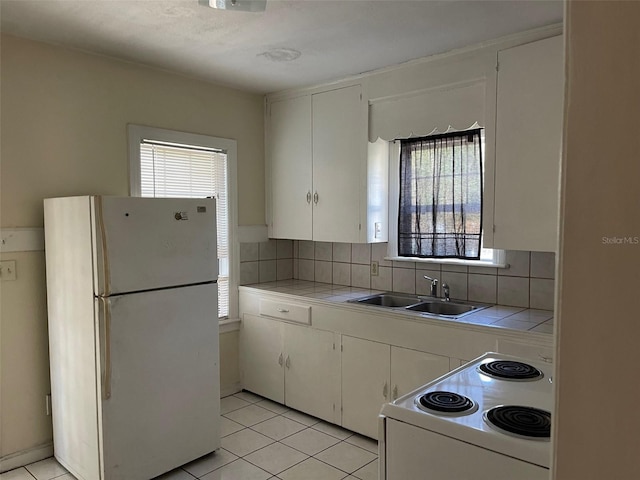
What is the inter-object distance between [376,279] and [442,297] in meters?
0.56

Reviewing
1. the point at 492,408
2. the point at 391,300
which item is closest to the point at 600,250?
the point at 492,408

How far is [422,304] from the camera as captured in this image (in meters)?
3.16

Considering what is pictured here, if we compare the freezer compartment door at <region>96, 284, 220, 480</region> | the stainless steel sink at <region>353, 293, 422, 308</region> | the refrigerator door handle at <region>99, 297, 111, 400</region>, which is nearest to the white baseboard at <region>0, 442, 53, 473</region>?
the freezer compartment door at <region>96, 284, 220, 480</region>

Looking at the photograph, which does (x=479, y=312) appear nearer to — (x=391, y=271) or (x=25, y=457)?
(x=391, y=271)

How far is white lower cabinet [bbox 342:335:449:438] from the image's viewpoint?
8.82 feet

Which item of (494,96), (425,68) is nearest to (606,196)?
(494,96)

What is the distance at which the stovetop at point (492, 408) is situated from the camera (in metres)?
1.15

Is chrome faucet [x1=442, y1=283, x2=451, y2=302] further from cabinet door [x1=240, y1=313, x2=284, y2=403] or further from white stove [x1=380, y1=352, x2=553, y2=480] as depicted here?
white stove [x1=380, y1=352, x2=553, y2=480]

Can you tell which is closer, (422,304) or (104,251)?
(104,251)

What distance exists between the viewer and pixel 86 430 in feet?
7.96

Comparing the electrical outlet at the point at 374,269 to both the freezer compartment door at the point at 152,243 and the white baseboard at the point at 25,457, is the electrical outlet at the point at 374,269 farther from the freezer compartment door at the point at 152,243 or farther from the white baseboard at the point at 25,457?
the white baseboard at the point at 25,457

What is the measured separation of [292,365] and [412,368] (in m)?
1.00

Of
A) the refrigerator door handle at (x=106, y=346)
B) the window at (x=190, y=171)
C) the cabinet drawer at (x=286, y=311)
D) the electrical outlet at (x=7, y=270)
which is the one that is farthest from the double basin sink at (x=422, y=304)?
the electrical outlet at (x=7, y=270)

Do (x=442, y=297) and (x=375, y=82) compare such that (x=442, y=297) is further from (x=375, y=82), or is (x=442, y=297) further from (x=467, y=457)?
(x=467, y=457)
